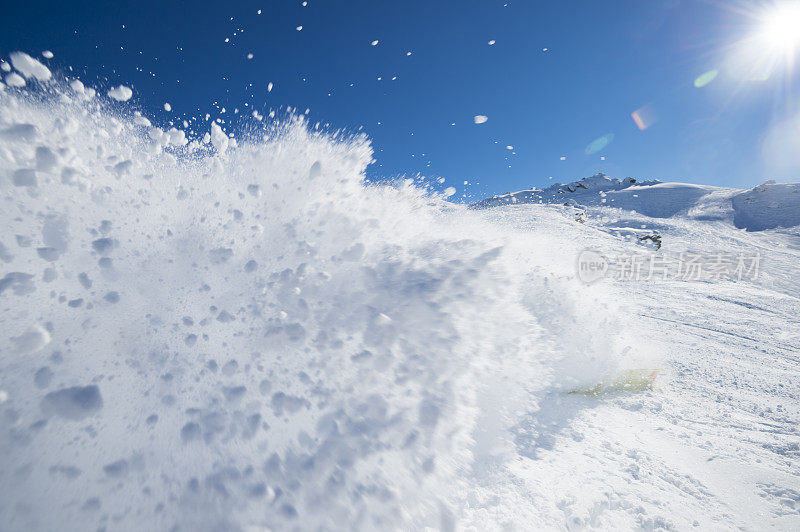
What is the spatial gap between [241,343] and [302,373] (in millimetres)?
451

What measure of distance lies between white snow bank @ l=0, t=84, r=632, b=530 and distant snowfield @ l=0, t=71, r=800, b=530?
0.01 metres

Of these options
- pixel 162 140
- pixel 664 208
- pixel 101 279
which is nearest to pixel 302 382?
pixel 101 279

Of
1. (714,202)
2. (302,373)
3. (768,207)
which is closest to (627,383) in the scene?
(302,373)

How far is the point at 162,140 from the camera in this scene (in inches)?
149

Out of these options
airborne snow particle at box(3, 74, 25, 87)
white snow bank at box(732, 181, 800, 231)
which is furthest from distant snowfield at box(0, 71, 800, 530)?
white snow bank at box(732, 181, 800, 231)

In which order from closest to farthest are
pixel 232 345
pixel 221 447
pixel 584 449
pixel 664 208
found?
pixel 221 447, pixel 232 345, pixel 584 449, pixel 664 208

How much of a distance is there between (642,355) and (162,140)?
227 inches

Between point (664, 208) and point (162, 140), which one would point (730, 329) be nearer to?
point (162, 140)

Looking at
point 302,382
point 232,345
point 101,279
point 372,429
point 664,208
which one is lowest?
point 372,429

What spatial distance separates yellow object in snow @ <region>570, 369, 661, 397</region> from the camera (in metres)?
3.48

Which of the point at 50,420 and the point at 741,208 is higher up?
the point at 741,208

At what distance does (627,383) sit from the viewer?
3.65 metres

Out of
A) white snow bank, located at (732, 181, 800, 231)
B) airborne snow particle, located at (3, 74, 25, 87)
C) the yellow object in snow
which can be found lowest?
the yellow object in snow

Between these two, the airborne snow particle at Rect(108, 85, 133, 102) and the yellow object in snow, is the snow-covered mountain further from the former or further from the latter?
the airborne snow particle at Rect(108, 85, 133, 102)
